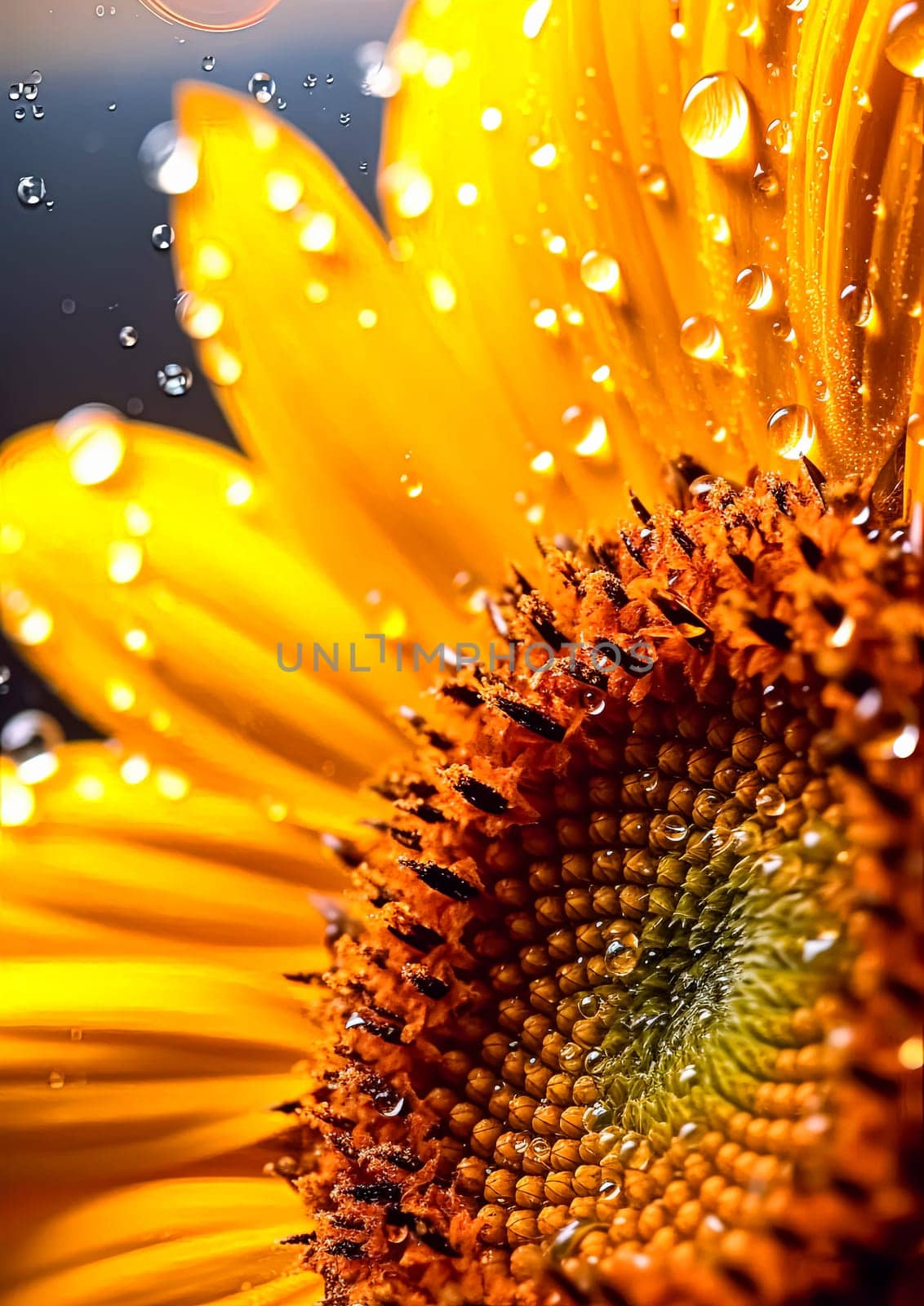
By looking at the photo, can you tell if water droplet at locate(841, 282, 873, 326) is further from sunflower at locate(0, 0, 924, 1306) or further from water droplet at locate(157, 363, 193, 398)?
water droplet at locate(157, 363, 193, 398)

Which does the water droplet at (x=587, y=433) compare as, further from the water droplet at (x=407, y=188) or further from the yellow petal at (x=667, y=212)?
the water droplet at (x=407, y=188)

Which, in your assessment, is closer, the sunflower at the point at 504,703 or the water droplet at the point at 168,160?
the sunflower at the point at 504,703

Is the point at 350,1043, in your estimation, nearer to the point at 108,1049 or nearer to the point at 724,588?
the point at 108,1049

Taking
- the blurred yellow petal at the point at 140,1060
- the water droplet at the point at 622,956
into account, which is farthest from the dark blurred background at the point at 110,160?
the water droplet at the point at 622,956

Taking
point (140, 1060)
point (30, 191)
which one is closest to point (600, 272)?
point (30, 191)

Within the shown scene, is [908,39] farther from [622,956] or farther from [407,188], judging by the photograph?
[622,956]

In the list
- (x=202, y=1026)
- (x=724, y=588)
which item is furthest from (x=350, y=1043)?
(x=724, y=588)

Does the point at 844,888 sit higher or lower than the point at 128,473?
lower
